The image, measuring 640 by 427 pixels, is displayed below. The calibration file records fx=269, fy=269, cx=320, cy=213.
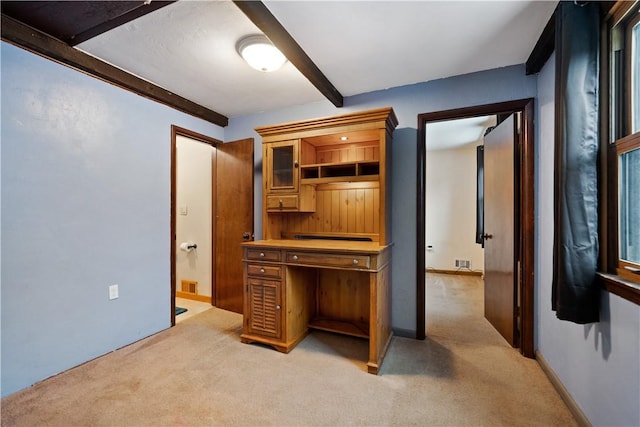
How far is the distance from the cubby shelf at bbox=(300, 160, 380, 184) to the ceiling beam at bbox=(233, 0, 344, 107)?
657 mm

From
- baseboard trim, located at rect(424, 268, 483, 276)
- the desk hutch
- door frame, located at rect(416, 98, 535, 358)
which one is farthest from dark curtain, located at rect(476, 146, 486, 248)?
the desk hutch

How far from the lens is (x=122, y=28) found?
5.75 ft

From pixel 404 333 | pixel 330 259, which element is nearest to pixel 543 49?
pixel 330 259

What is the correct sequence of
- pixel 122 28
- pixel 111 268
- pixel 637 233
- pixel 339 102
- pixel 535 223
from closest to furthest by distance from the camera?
pixel 637 233 < pixel 122 28 < pixel 535 223 < pixel 111 268 < pixel 339 102

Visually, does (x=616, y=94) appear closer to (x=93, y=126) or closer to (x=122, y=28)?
(x=122, y=28)

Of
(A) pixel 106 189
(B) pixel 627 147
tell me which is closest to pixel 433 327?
(B) pixel 627 147

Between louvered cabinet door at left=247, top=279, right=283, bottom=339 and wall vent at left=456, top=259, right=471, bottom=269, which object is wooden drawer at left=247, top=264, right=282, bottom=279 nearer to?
louvered cabinet door at left=247, top=279, right=283, bottom=339

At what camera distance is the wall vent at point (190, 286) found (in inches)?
143

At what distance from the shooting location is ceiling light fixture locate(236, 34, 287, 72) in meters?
1.83

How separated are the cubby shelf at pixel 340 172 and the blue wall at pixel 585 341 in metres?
1.21

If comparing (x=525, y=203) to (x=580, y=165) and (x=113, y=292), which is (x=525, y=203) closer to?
(x=580, y=165)

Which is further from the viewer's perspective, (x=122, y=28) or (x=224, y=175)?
(x=224, y=175)

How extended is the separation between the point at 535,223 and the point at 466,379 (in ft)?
4.19

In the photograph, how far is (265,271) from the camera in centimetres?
232
